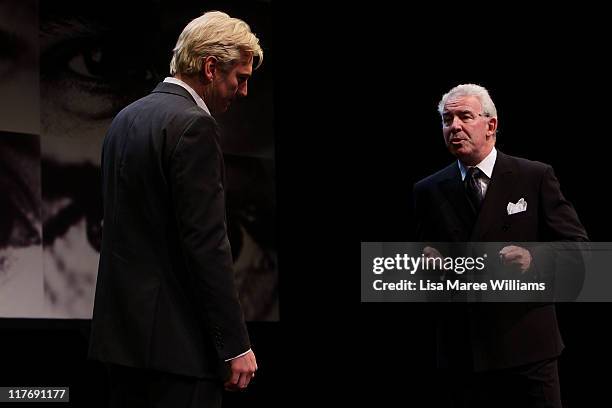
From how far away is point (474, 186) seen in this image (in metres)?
3.30

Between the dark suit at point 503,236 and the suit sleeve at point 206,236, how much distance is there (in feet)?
3.92

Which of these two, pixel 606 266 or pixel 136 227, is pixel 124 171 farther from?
pixel 606 266

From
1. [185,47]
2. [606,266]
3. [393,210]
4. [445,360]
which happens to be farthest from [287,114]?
[185,47]

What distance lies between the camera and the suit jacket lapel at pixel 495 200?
320 cm

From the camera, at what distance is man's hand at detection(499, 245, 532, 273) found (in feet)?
9.89

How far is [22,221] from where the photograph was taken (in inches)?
154

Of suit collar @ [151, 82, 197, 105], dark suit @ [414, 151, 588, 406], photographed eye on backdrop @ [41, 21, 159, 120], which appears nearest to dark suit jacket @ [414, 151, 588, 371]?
dark suit @ [414, 151, 588, 406]

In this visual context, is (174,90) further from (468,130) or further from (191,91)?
(468,130)

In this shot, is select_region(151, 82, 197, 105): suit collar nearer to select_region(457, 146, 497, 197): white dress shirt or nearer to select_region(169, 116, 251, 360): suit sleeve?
select_region(169, 116, 251, 360): suit sleeve

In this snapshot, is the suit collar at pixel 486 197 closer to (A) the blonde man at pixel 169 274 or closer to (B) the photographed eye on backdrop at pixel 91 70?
(A) the blonde man at pixel 169 274

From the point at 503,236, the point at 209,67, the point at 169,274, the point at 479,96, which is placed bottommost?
the point at 169,274

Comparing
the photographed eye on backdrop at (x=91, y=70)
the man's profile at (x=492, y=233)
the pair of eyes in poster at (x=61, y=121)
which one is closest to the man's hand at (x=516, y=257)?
the man's profile at (x=492, y=233)

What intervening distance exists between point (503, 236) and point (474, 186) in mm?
221

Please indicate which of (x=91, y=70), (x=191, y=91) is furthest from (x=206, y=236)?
(x=91, y=70)
